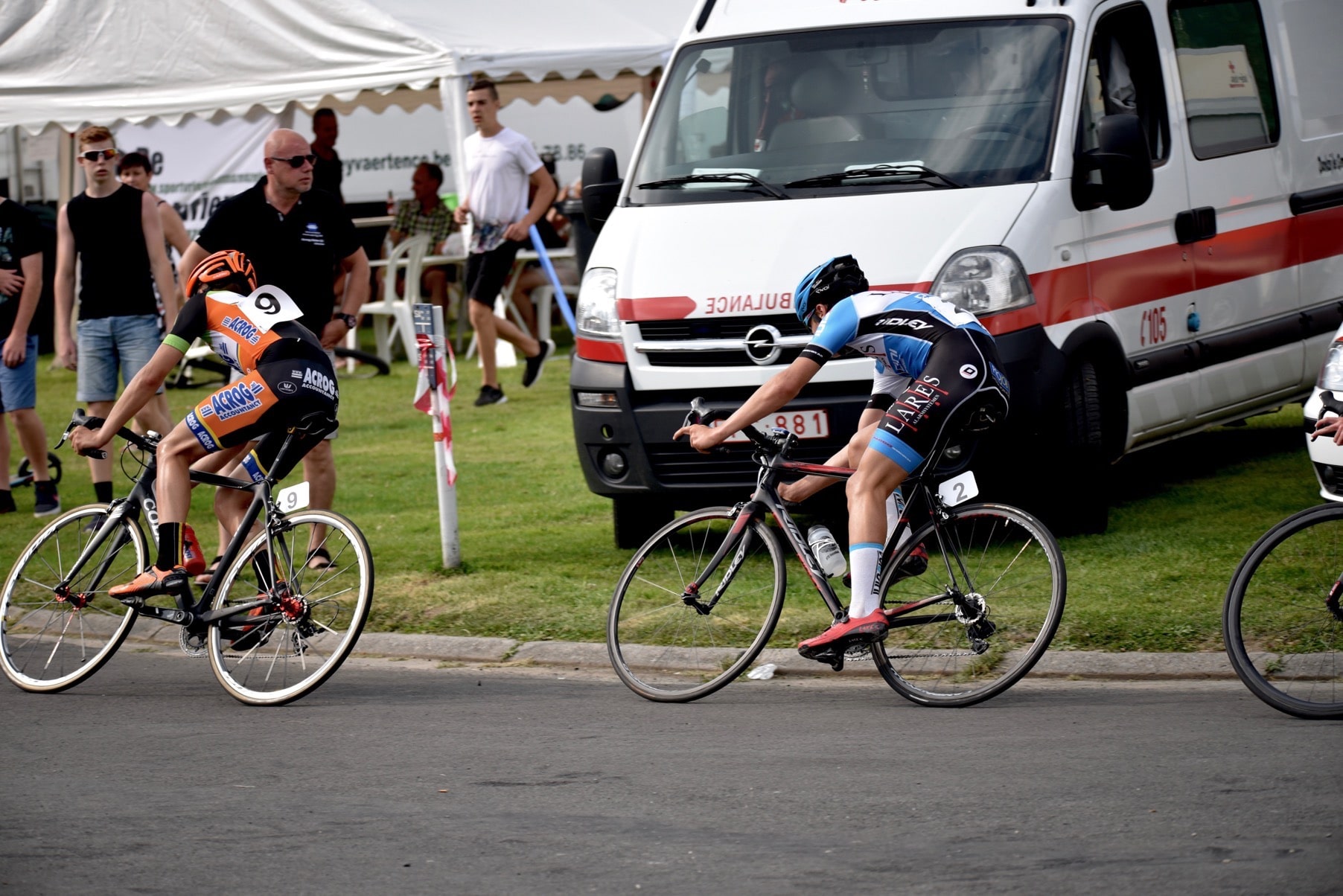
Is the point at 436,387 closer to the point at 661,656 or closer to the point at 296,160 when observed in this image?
the point at 296,160

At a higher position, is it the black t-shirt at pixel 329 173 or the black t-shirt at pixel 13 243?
the black t-shirt at pixel 329 173

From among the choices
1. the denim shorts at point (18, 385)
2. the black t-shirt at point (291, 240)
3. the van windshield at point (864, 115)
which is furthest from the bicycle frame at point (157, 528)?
the denim shorts at point (18, 385)

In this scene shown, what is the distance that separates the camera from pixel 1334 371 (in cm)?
584

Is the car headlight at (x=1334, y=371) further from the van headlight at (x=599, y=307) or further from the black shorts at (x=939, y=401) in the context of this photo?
the van headlight at (x=599, y=307)

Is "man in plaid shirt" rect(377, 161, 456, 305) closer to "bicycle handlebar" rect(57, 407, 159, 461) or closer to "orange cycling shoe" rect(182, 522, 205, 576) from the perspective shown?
"bicycle handlebar" rect(57, 407, 159, 461)

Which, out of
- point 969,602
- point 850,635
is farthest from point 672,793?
point 969,602

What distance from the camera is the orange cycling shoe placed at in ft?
22.4

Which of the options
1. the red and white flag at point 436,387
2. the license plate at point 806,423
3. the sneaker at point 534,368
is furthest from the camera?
the sneaker at point 534,368

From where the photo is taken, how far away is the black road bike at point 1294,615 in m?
5.46

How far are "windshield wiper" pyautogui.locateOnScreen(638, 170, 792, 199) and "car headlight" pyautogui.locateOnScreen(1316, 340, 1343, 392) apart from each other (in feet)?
8.97

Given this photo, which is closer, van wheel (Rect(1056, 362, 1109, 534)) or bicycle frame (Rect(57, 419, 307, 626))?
bicycle frame (Rect(57, 419, 307, 626))

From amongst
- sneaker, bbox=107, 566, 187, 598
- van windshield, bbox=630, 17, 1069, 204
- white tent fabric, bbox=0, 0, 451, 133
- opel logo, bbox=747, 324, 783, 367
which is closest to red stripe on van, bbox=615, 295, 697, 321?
opel logo, bbox=747, 324, 783, 367

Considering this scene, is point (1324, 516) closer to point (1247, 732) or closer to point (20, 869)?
point (1247, 732)

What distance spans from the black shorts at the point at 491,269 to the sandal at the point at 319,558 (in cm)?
766
